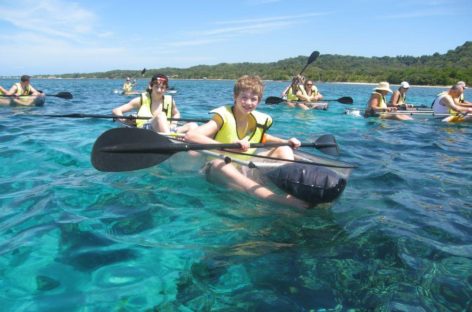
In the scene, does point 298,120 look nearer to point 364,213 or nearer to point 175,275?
point 364,213

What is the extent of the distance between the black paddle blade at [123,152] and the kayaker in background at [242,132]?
0.46 metres

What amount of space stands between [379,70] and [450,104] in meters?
78.2

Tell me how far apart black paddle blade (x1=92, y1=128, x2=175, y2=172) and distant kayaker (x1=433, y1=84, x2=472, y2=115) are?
1027 cm

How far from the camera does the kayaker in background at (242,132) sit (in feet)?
13.4

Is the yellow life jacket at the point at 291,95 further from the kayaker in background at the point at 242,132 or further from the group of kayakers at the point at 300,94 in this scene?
the kayaker in background at the point at 242,132

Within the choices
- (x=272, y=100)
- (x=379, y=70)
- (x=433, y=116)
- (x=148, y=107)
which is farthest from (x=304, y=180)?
(x=379, y=70)

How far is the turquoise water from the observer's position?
102 inches

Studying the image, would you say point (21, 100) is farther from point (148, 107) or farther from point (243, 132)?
point (243, 132)

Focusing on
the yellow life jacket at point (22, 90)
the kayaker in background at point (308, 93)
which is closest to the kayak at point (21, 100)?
the yellow life jacket at point (22, 90)

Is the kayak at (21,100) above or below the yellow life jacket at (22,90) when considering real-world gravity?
below

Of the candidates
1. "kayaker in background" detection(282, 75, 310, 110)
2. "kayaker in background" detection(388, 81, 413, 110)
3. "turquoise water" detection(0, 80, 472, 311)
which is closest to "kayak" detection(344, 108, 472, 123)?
"kayaker in background" detection(388, 81, 413, 110)

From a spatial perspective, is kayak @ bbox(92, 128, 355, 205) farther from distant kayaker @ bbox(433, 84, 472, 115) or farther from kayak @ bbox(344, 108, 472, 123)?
distant kayaker @ bbox(433, 84, 472, 115)

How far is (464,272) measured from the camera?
291cm

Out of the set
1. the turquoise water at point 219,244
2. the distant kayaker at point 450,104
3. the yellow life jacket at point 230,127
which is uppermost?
the yellow life jacket at point 230,127
